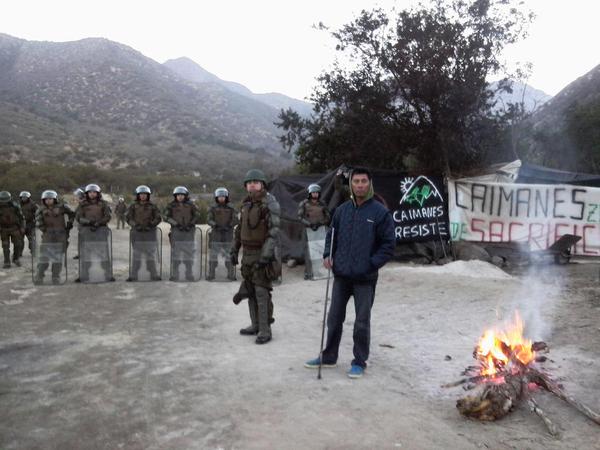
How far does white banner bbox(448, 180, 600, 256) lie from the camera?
12938 mm

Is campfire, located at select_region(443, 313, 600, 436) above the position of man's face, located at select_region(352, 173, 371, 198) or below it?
below

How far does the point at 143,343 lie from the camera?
20.5ft

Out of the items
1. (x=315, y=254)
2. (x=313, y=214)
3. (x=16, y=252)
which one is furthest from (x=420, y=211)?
(x=16, y=252)

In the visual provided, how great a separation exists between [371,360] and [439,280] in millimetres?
4823

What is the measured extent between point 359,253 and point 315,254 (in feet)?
21.1

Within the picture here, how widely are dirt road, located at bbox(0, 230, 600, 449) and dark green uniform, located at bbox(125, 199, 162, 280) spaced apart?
1644 millimetres

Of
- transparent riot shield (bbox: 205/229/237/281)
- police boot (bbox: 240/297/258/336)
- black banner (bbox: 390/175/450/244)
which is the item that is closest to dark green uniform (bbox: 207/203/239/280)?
transparent riot shield (bbox: 205/229/237/281)

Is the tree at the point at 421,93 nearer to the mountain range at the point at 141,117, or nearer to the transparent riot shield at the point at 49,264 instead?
the mountain range at the point at 141,117

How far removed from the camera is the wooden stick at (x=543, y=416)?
3.87 meters

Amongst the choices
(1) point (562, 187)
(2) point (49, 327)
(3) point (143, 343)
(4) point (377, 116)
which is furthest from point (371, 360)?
(4) point (377, 116)

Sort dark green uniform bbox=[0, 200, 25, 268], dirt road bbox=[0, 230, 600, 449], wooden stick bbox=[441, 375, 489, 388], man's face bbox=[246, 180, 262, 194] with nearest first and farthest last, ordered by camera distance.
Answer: dirt road bbox=[0, 230, 600, 449] → wooden stick bbox=[441, 375, 489, 388] → man's face bbox=[246, 180, 262, 194] → dark green uniform bbox=[0, 200, 25, 268]

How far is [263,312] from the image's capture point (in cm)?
648

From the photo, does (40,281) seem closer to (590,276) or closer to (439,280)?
(439,280)

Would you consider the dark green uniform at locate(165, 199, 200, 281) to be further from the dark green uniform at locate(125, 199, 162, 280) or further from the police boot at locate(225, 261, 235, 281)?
the police boot at locate(225, 261, 235, 281)
